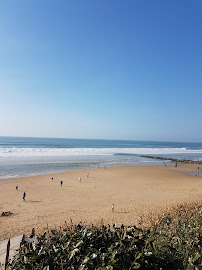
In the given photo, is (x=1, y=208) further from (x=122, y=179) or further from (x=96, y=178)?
(x=122, y=179)

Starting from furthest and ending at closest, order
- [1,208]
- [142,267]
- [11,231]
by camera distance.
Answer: [1,208] → [11,231] → [142,267]

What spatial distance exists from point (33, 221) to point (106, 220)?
18.1 ft

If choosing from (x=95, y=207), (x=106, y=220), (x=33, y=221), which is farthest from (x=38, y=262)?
(x=95, y=207)

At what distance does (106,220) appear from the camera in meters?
12.9

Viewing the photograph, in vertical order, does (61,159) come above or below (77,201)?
above

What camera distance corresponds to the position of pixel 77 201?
18297mm

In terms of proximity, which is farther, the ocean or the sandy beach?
the ocean

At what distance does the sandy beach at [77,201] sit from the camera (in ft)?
43.3

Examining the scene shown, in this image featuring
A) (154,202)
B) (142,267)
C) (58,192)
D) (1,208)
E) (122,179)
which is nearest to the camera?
(142,267)

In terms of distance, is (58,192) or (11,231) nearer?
(11,231)

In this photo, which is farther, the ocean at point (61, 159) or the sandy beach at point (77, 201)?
the ocean at point (61, 159)

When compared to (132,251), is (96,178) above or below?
below

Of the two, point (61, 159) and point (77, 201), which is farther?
point (61, 159)

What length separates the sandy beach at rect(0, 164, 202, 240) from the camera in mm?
13203
